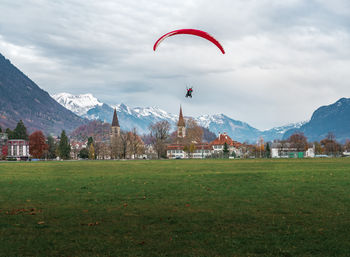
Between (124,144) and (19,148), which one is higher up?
(124,144)

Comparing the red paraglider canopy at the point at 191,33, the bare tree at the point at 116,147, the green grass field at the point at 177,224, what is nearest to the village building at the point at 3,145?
the bare tree at the point at 116,147

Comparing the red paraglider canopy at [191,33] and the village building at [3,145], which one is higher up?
the red paraglider canopy at [191,33]

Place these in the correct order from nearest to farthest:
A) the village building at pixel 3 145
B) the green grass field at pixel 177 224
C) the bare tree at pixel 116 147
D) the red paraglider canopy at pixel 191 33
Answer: the green grass field at pixel 177 224 → the red paraglider canopy at pixel 191 33 → the bare tree at pixel 116 147 → the village building at pixel 3 145

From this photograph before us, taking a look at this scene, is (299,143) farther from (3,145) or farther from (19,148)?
(3,145)

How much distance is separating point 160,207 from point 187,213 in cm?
177

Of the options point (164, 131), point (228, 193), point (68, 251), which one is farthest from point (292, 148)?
point (68, 251)

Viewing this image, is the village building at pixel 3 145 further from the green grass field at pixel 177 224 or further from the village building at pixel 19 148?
the green grass field at pixel 177 224

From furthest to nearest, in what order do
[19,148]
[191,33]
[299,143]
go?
1. [299,143]
2. [19,148]
3. [191,33]

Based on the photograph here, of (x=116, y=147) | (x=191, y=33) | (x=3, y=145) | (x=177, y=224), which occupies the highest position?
(x=191, y=33)

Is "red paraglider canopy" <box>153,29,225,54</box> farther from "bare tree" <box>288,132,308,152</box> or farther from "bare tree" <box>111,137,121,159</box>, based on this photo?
"bare tree" <box>288,132,308,152</box>

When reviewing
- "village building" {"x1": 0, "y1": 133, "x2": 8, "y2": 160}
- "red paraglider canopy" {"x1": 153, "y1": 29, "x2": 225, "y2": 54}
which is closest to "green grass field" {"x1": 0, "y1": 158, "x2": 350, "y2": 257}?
"red paraglider canopy" {"x1": 153, "y1": 29, "x2": 225, "y2": 54}

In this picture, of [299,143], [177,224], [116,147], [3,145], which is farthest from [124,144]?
[177,224]

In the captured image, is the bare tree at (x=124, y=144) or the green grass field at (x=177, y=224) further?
the bare tree at (x=124, y=144)

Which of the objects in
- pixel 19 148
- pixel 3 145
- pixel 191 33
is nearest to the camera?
pixel 191 33
